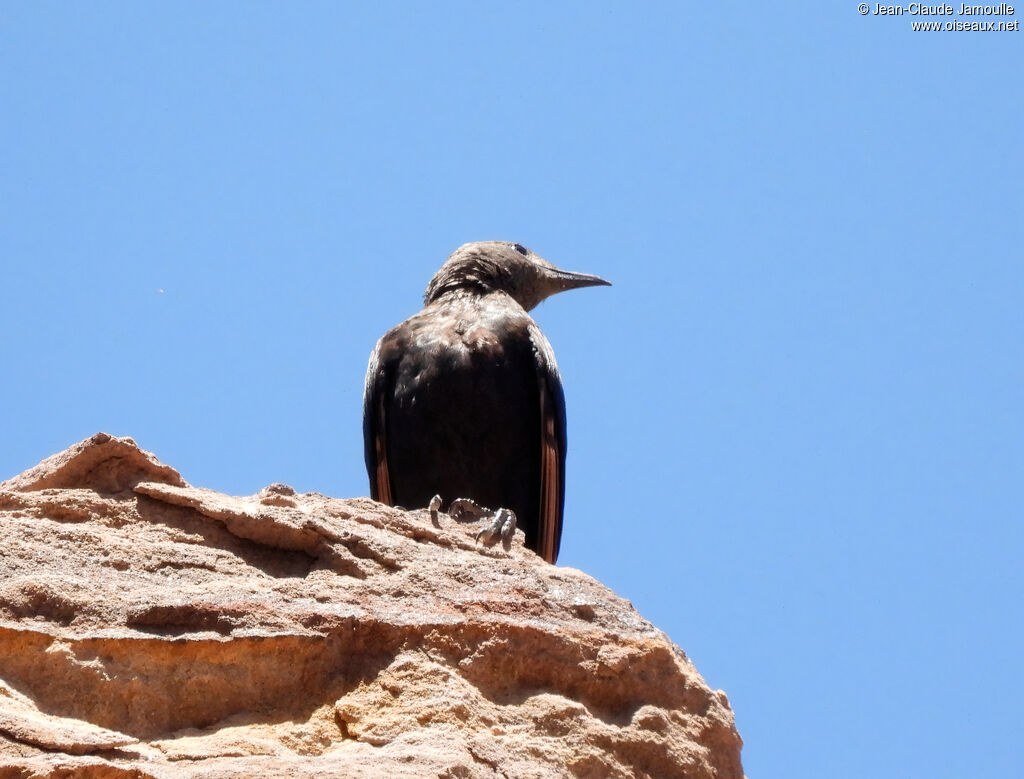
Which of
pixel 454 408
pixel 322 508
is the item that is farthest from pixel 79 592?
pixel 454 408

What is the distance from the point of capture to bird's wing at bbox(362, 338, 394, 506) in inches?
314

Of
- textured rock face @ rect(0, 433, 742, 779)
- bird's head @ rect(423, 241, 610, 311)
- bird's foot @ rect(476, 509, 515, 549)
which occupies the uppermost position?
bird's head @ rect(423, 241, 610, 311)

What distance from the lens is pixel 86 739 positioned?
3.12 m

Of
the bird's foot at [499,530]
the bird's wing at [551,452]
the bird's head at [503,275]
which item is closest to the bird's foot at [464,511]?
the bird's foot at [499,530]

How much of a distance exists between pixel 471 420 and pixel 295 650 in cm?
400

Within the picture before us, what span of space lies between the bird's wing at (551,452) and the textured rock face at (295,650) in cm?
288

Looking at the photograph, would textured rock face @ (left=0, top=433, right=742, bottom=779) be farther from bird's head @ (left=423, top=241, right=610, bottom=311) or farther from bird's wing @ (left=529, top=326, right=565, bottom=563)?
bird's head @ (left=423, top=241, right=610, bottom=311)

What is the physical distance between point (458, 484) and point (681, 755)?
12.9ft

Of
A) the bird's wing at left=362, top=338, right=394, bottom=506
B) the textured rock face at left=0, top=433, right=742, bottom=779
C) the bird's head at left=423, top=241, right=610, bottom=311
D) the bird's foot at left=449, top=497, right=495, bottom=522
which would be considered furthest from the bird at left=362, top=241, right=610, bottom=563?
the textured rock face at left=0, top=433, right=742, bottom=779

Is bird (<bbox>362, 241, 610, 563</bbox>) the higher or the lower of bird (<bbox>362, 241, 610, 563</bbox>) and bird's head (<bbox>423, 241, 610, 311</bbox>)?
the lower

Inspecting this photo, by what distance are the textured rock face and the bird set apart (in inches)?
122

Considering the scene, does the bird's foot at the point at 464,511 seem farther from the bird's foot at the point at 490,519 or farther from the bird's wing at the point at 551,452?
the bird's wing at the point at 551,452

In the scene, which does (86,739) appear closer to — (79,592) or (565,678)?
(79,592)

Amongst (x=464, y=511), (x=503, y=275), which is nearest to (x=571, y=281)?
(x=503, y=275)
